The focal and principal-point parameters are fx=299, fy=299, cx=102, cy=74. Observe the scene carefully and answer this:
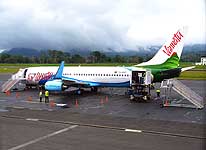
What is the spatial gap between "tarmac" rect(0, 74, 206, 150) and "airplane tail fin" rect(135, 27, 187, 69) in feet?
29.6

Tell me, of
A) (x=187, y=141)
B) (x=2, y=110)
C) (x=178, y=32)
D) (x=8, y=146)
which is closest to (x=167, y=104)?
(x=178, y=32)

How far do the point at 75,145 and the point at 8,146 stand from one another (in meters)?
3.30

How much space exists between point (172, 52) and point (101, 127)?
65.4 feet

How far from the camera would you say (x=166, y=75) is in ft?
118

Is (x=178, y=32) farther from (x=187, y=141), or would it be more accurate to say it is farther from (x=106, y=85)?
(x=187, y=141)

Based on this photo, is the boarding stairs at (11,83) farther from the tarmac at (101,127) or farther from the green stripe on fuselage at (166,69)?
the green stripe on fuselage at (166,69)

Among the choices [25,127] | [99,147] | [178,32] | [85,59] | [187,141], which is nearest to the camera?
[99,147]

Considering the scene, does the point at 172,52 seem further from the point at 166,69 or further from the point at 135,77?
the point at 135,77

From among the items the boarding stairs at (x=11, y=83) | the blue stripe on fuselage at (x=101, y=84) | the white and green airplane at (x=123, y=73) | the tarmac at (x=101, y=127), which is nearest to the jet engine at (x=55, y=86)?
the white and green airplane at (x=123, y=73)

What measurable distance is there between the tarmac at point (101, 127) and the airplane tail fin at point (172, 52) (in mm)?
9018

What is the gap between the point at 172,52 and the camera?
3625cm

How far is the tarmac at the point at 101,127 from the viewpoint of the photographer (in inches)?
601

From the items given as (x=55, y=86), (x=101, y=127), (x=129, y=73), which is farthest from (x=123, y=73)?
(x=101, y=127)

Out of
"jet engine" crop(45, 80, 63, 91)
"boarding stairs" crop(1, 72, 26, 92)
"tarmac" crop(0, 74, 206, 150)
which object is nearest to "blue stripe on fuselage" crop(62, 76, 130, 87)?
"jet engine" crop(45, 80, 63, 91)
